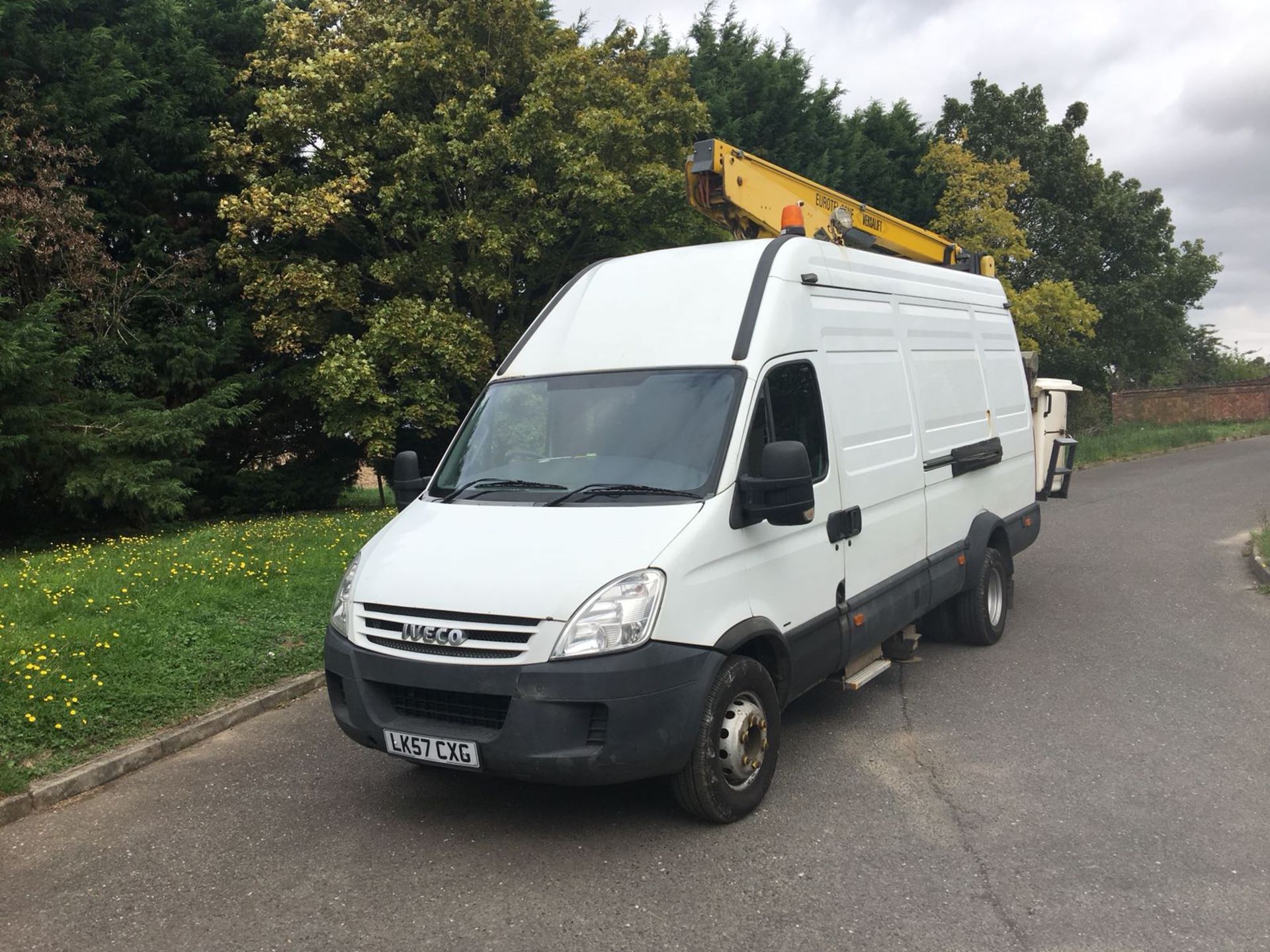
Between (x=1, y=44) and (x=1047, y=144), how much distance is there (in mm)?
27971

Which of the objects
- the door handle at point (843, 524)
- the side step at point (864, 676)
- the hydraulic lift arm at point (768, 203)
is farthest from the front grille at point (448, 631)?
the hydraulic lift arm at point (768, 203)

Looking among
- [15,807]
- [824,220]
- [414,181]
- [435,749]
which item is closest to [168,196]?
[414,181]

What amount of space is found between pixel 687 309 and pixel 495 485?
1351 millimetres

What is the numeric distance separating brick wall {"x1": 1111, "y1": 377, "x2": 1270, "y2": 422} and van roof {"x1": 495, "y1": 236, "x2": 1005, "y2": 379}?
3302 cm

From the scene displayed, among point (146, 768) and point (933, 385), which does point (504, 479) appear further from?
point (933, 385)

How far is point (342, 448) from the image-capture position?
1830cm

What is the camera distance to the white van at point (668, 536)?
13.3 ft

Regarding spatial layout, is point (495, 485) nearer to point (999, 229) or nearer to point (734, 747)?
point (734, 747)

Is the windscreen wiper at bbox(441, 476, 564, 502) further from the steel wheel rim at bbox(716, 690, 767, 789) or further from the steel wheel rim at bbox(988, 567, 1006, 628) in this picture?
the steel wheel rim at bbox(988, 567, 1006, 628)

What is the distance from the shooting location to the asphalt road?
3637 mm

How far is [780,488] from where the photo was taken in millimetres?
4492

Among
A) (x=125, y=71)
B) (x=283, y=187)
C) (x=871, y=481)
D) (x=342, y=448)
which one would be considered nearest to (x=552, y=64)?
(x=283, y=187)

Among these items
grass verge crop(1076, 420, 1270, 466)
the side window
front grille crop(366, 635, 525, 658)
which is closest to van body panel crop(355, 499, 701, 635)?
front grille crop(366, 635, 525, 658)

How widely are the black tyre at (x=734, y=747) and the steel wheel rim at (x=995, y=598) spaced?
3.34 metres
